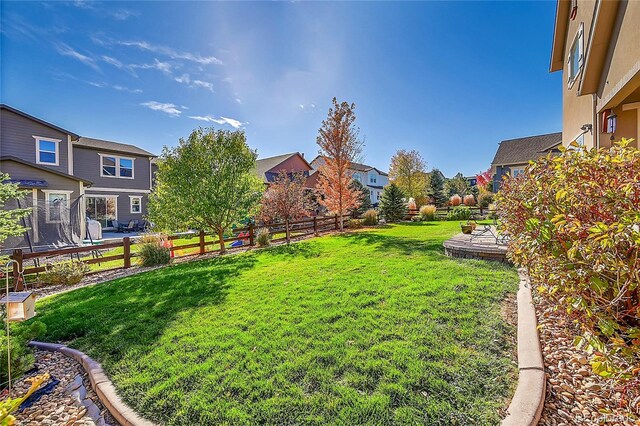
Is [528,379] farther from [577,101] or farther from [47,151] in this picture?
[47,151]

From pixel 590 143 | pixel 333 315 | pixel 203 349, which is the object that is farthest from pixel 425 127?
pixel 203 349

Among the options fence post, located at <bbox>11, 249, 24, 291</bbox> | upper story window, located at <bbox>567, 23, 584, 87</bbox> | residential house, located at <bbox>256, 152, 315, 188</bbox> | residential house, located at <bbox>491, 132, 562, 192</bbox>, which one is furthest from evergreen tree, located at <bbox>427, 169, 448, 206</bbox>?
fence post, located at <bbox>11, 249, 24, 291</bbox>

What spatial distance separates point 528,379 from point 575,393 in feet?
1.24

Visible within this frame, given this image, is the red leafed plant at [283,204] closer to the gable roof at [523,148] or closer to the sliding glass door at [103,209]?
the sliding glass door at [103,209]

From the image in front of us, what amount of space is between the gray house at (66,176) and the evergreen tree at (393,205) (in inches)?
703

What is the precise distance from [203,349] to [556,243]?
4.26m

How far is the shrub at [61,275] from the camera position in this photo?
26.6 ft

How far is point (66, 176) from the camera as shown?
1525 cm

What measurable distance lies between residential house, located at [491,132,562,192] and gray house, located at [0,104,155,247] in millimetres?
32455

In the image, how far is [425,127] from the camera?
2128 centimetres

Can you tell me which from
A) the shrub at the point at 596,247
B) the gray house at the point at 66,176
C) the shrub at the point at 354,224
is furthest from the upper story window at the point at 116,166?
the shrub at the point at 596,247

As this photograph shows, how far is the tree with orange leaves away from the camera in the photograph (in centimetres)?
1647

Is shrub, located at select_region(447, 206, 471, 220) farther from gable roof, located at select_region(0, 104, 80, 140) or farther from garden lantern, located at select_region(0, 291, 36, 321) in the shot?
gable roof, located at select_region(0, 104, 80, 140)

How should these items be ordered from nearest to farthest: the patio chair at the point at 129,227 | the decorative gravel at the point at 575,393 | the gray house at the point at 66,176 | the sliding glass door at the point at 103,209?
the decorative gravel at the point at 575,393 → the gray house at the point at 66,176 → the sliding glass door at the point at 103,209 → the patio chair at the point at 129,227
